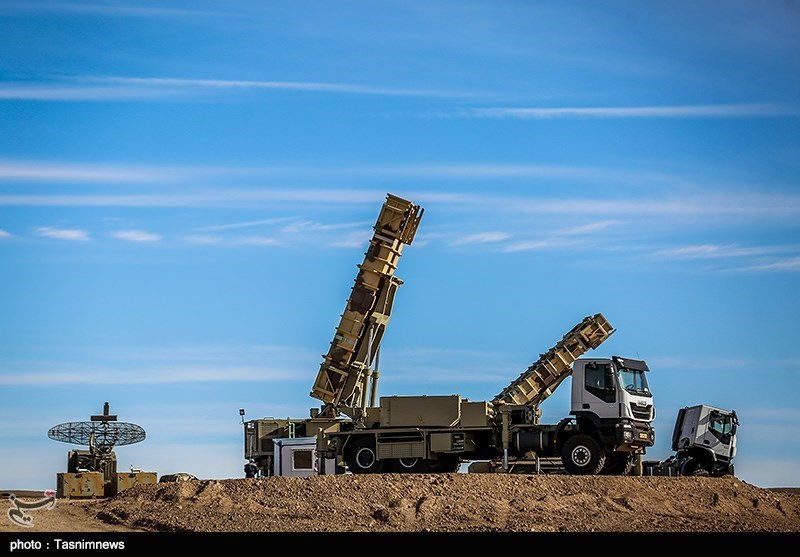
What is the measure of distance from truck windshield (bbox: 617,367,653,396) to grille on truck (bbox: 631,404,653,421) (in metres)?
0.36

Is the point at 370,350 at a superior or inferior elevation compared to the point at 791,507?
superior

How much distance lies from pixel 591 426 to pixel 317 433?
341 inches

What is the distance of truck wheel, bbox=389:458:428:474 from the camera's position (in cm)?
3203

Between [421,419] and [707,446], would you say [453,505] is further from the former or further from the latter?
[707,446]

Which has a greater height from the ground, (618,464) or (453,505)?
(618,464)

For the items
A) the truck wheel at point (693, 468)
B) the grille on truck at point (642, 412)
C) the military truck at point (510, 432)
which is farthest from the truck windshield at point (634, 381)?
the truck wheel at point (693, 468)

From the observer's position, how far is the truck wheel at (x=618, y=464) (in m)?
31.1

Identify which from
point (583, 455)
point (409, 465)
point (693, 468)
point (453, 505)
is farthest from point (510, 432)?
point (693, 468)

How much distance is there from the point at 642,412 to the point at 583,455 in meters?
2.00

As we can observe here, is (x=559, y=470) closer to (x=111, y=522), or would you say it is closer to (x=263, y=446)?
(x=263, y=446)

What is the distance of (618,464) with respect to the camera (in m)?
31.3

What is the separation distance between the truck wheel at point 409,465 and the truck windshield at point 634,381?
5.62 metres

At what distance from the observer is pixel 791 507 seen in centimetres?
2791
